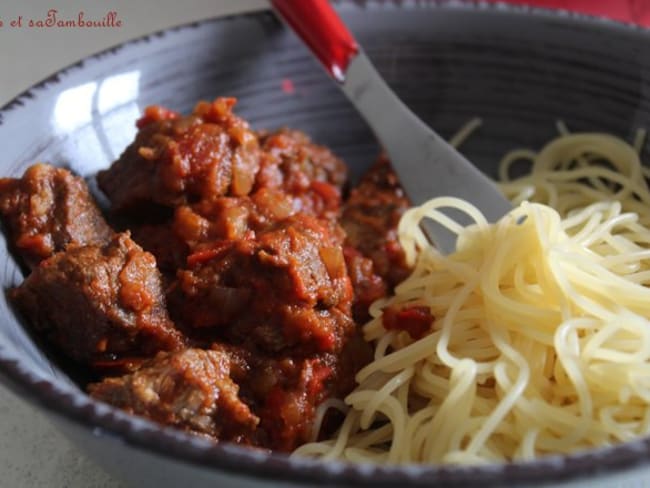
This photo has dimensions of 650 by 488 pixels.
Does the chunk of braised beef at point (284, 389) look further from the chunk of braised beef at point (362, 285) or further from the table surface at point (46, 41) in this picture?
the table surface at point (46, 41)

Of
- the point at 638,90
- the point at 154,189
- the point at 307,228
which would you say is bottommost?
the point at 638,90

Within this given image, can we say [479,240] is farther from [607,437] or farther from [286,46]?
[286,46]

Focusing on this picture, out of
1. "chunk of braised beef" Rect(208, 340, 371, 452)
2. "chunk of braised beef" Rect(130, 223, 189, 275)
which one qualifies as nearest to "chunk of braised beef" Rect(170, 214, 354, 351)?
"chunk of braised beef" Rect(208, 340, 371, 452)

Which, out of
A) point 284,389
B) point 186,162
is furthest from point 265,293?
point 186,162

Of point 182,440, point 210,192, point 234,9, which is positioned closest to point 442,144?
point 210,192

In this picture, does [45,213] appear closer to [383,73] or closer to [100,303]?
[100,303]

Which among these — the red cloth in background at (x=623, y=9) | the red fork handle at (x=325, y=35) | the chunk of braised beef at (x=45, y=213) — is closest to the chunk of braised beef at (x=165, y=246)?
the chunk of braised beef at (x=45, y=213)

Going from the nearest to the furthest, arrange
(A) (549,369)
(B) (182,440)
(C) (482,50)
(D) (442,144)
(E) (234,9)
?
(B) (182,440) → (A) (549,369) → (D) (442,144) → (C) (482,50) → (E) (234,9)
